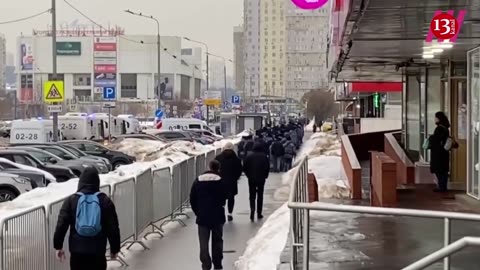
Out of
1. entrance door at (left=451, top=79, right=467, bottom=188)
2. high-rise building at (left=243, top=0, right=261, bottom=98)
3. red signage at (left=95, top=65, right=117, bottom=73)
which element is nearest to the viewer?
entrance door at (left=451, top=79, right=467, bottom=188)

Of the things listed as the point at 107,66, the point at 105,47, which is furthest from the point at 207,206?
the point at 107,66

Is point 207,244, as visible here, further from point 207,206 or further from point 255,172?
point 255,172

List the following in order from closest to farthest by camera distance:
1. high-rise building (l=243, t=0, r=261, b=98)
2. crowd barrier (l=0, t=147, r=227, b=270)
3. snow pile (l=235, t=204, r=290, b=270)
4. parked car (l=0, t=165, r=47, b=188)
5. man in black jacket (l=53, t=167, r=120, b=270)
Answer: man in black jacket (l=53, t=167, r=120, b=270), crowd barrier (l=0, t=147, r=227, b=270), snow pile (l=235, t=204, r=290, b=270), parked car (l=0, t=165, r=47, b=188), high-rise building (l=243, t=0, r=261, b=98)

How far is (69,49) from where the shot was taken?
147875mm

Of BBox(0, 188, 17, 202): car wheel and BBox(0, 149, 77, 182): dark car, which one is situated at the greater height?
BBox(0, 149, 77, 182): dark car

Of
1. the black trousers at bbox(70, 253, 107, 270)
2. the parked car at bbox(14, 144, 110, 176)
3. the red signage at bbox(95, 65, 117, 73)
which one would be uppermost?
the red signage at bbox(95, 65, 117, 73)

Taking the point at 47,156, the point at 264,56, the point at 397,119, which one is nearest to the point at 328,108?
the point at 264,56

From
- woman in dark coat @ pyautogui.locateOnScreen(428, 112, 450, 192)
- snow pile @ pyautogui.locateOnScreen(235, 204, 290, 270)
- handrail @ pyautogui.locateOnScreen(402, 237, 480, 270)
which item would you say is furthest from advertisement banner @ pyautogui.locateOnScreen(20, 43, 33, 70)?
handrail @ pyautogui.locateOnScreen(402, 237, 480, 270)

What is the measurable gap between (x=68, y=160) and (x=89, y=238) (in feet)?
67.9

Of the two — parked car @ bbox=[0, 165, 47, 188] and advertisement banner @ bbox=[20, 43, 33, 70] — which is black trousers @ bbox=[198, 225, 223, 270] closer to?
parked car @ bbox=[0, 165, 47, 188]

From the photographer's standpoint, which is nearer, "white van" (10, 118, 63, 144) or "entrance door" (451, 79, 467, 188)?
"entrance door" (451, 79, 467, 188)

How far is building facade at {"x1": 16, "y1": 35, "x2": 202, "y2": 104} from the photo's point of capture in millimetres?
143000

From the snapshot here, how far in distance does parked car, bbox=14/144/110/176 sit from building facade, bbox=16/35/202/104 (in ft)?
A: 347

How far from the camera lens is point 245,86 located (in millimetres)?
147500
